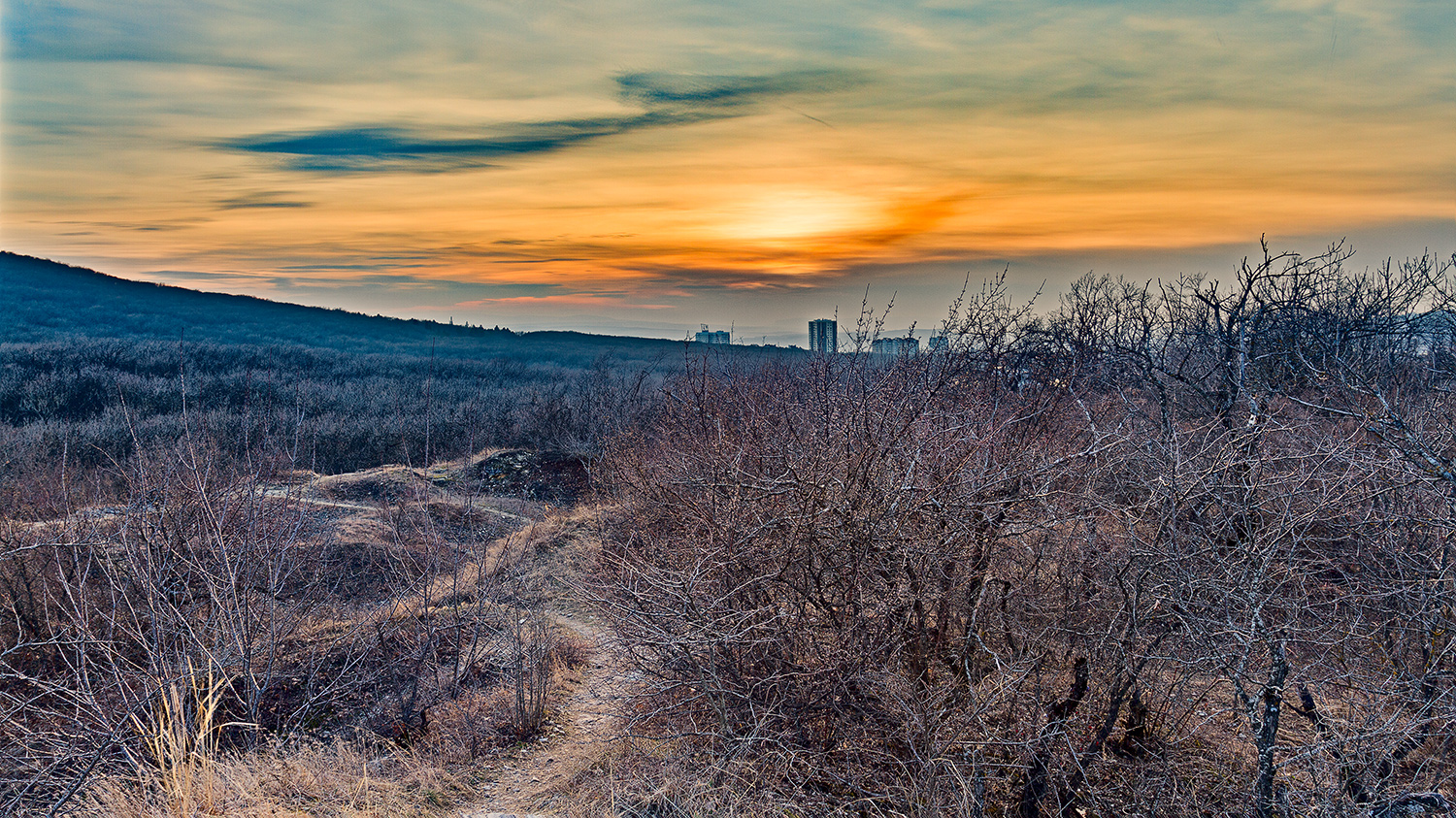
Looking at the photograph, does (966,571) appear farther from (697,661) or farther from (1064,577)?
(697,661)

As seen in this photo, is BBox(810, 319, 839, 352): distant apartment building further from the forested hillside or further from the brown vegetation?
the forested hillside

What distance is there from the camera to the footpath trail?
6.11 m

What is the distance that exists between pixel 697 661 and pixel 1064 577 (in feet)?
9.09

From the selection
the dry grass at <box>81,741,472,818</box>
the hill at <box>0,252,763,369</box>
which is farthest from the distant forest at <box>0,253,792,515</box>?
the dry grass at <box>81,741,472,818</box>

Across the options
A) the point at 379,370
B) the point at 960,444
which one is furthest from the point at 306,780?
the point at 379,370

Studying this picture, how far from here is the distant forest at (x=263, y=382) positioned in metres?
18.6

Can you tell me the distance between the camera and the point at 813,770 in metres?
5.66

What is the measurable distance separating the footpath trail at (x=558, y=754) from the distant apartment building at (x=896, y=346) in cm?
487

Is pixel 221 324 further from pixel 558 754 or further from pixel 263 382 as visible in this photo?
pixel 558 754

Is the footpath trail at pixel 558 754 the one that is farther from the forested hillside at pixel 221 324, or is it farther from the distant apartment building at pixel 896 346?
the forested hillside at pixel 221 324

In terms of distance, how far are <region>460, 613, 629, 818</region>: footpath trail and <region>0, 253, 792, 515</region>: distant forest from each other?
9.37 ft

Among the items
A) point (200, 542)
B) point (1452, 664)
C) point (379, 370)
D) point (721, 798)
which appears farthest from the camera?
point (379, 370)

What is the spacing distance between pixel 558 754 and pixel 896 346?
7.26 meters

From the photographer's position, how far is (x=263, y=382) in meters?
51.6
